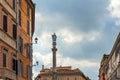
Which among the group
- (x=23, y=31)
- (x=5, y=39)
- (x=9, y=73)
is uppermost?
(x=23, y=31)

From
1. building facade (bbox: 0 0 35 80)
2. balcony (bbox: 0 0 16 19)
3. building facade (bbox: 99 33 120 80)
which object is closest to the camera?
building facade (bbox: 0 0 35 80)

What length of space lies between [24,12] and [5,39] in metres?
12.9

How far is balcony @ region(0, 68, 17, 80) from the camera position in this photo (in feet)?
122

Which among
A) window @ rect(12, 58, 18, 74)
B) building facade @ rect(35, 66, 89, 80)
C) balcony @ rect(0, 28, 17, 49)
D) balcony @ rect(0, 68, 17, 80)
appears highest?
building facade @ rect(35, 66, 89, 80)

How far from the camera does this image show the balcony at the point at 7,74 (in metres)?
37.3

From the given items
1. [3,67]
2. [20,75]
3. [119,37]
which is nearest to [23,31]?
[20,75]

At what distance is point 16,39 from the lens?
45625mm

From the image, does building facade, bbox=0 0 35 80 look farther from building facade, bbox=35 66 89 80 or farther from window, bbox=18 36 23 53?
building facade, bbox=35 66 89 80

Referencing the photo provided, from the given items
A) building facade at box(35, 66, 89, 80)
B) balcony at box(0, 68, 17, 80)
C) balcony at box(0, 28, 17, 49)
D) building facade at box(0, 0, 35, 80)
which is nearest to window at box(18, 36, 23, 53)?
building facade at box(0, 0, 35, 80)

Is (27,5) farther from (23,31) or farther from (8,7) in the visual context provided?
(8,7)

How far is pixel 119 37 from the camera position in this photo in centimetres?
7988

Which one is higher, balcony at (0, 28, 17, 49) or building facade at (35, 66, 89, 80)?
building facade at (35, 66, 89, 80)

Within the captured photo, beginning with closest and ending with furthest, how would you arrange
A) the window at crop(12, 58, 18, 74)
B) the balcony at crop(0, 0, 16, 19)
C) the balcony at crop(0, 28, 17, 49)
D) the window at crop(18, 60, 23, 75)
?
the balcony at crop(0, 28, 17, 49), the balcony at crop(0, 0, 16, 19), the window at crop(12, 58, 18, 74), the window at crop(18, 60, 23, 75)

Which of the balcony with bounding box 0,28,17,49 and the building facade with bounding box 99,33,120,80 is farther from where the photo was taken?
the building facade with bounding box 99,33,120,80
